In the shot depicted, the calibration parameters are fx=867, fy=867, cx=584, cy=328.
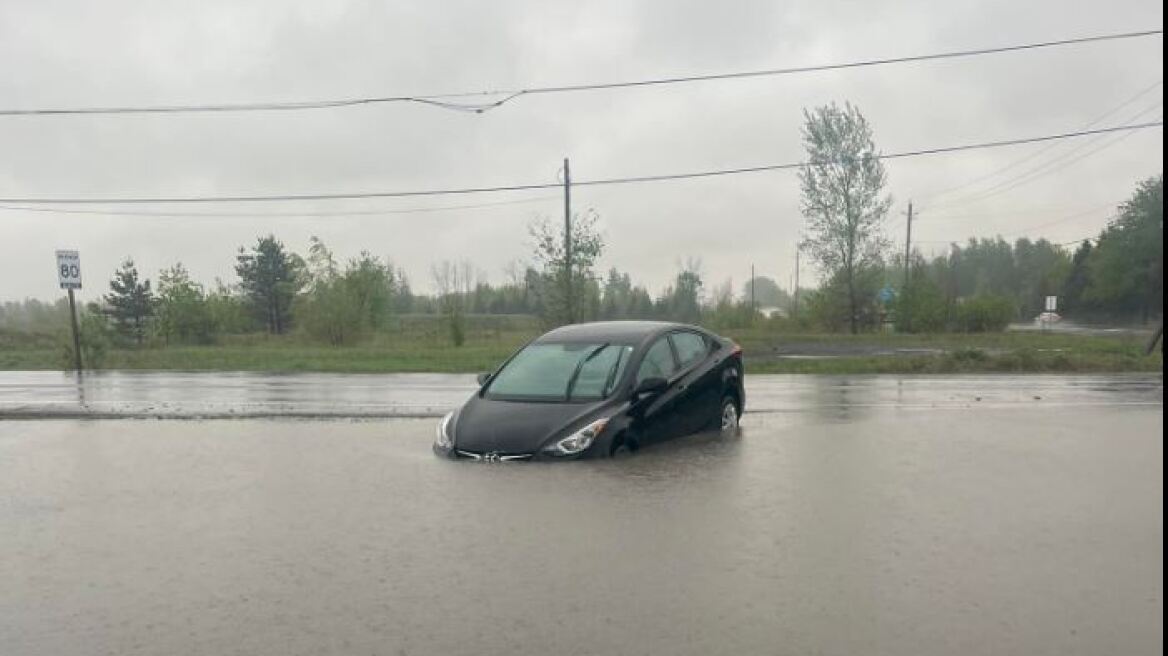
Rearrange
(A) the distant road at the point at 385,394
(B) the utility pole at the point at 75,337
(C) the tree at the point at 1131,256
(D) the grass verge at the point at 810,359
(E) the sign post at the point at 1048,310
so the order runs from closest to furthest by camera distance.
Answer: (A) the distant road at the point at 385,394
(D) the grass verge at the point at 810,359
(B) the utility pole at the point at 75,337
(E) the sign post at the point at 1048,310
(C) the tree at the point at 1131,256

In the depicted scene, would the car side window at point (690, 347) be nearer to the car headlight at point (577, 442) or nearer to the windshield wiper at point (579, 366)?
the windshield wiper at point (579, 366)

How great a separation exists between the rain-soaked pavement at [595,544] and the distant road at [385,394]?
2.26m

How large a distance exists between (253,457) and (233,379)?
457 inches

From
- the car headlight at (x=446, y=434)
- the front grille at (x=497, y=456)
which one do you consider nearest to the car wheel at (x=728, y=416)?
the front grille at (x=497, y=456)

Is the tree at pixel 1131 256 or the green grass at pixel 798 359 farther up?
the tree at pixel 1131 256

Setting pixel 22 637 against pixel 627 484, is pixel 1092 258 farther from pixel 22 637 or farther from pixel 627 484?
pixel 22 637

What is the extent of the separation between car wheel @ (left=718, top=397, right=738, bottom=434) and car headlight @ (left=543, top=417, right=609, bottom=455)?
242 cm

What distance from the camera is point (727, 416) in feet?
33.1

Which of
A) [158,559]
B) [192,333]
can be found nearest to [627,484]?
[158,559]

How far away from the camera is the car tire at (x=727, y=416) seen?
985 cm

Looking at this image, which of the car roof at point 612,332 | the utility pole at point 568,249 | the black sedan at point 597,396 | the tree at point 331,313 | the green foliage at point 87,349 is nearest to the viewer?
the black sedan at point 597,396

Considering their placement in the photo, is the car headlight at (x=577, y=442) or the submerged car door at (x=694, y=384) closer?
the car headlight at (x=577, y=442)

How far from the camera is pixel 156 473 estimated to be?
8.09 m

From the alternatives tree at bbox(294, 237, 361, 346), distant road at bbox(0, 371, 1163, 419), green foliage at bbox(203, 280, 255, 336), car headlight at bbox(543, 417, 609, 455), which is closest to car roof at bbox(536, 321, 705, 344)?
car headlight at bbox(543, 417, 609, 455)
